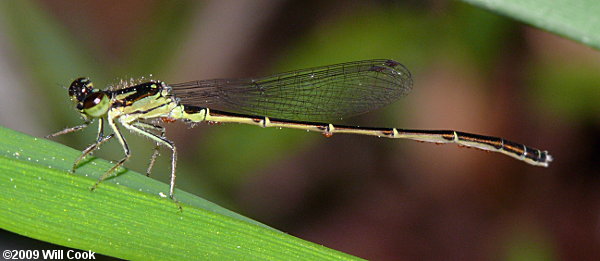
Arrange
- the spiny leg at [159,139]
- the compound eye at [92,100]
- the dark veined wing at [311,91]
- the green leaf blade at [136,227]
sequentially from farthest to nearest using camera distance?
the dark veined wing at [311,91] < the compound eye at [92,100] < the spiny leg at [159,139] < the green leaf blade at [136,227]

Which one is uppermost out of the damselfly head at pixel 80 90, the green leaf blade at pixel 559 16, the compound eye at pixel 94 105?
the damselfly head at pixel 80 90

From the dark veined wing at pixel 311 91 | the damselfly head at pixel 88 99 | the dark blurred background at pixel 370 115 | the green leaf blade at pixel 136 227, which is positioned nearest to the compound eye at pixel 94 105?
the damselfly head at pixel 88 99

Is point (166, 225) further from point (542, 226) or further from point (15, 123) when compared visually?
point (542, 226)

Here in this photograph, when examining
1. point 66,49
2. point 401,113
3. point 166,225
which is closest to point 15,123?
point 66,49

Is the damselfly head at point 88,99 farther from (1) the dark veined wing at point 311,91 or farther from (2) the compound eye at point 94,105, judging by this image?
(1) the dark veined wing at point 311,91

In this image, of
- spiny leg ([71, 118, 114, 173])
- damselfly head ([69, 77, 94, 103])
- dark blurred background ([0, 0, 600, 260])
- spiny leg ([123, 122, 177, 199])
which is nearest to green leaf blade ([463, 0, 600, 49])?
spiny leg ([71, 118, 114, 173])

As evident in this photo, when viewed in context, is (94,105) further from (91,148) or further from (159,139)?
(91,148)
